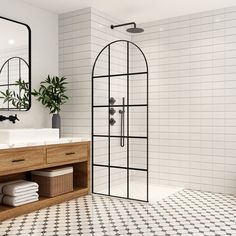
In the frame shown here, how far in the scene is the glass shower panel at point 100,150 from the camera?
452 cm

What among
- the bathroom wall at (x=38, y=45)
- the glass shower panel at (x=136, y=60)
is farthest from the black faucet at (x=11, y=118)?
the glass shower panel at (x=136, y=60)

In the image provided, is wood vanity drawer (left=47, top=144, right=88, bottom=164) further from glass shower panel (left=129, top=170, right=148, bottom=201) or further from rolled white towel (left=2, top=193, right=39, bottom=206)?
glass shower panel (left=129, top=170, right=148, bottom=201)

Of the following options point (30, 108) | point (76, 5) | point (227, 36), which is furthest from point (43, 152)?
point (227, 36)

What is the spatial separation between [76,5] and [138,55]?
54.5 inches

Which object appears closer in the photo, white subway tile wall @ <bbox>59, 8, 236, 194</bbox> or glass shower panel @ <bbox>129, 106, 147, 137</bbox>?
white subway tile wall @ <bbox>59, 8, 236, 194</bbox>

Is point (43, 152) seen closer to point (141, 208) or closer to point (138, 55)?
point (141, 208)

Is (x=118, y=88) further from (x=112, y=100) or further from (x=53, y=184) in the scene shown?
(x=53, y=184)

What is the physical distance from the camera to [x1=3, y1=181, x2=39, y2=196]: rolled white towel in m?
3.47

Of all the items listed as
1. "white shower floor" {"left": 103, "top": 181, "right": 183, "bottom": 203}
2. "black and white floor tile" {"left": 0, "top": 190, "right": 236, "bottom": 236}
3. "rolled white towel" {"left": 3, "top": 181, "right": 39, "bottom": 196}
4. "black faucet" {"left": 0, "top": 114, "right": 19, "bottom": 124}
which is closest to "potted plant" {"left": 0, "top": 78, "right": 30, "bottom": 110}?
"black faucet" {"left": 0, "top": 114, "right": 19, "bottom": 124}

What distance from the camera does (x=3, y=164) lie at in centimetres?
322

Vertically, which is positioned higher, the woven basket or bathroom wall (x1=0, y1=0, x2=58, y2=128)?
bathroom wall (x1=0, y1=0, x2=58, y2=128)

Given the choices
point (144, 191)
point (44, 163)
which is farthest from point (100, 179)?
point (44, 163)

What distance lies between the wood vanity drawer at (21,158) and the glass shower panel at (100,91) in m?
1.24

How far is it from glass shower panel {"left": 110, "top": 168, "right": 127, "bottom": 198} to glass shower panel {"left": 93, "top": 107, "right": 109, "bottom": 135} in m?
0.65
